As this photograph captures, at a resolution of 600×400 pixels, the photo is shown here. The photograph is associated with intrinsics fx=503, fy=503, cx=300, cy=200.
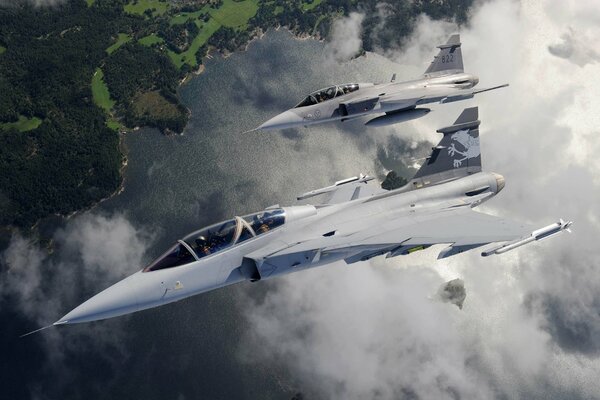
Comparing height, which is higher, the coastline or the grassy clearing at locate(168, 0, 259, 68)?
the grassy clearing at locate(168, 0, 259, 68)

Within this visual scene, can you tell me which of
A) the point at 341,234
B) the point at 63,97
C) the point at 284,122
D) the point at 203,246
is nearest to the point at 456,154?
the point at 341,234

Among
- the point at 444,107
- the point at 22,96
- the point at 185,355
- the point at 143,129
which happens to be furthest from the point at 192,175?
the point at 444,107

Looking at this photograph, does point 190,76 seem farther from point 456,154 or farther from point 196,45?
point 456,154

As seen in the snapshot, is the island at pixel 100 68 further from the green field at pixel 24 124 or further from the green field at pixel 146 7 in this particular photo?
the green field at pixel 146 7

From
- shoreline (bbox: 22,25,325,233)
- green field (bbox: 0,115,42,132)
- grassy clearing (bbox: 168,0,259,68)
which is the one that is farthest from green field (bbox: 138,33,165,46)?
green field (bbox: 0,115,42,132)

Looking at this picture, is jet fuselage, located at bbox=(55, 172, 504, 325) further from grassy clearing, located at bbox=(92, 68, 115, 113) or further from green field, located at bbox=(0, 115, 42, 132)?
green field, located at bbox=(0, 115, 42, 132)

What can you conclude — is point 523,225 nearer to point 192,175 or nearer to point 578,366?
point 578,366
